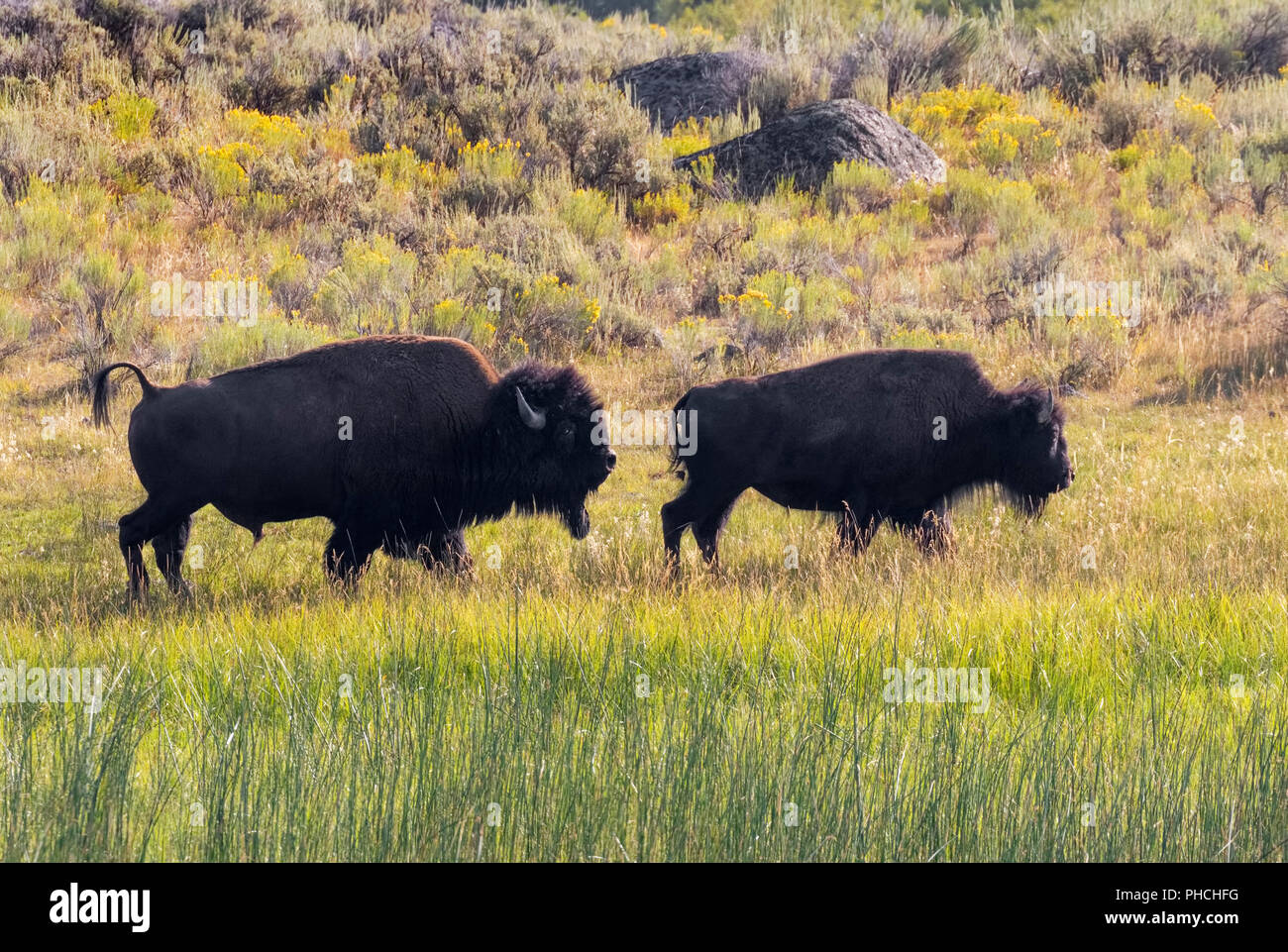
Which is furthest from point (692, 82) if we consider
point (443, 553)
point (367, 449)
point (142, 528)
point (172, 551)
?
point (142, 528)

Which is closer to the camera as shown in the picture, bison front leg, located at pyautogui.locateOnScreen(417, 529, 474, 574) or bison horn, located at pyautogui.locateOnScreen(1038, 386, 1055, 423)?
bison front leg, located at pyautogui.locateOnScreen(417, 529, 474, 574)

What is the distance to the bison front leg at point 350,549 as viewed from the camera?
24.1 feet

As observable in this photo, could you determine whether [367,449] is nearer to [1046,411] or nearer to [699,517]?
[699,517]

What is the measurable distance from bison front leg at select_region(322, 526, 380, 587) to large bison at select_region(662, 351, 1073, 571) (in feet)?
5.54

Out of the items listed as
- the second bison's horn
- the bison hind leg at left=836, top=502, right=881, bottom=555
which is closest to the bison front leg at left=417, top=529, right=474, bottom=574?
the bison hind leg at left=836, top=502, right=881, bottom=555

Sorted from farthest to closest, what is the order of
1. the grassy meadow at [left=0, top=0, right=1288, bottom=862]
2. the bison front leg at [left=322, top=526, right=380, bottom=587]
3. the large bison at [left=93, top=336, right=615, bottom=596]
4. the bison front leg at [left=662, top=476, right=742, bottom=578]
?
the bison front leg at [left=662, top=476, right=742, bottom=578] < the bison front leg at [left=322, top=526, right=380, bottom=587] < the large bison at [left=93, top=336, right=615, bottom=596] < the grassy meadow at [left=0, top=0, right=1288, bottom=862]

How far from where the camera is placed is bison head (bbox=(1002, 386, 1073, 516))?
804 centimetres

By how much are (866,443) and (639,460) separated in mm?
3327

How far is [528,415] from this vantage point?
7.55 m

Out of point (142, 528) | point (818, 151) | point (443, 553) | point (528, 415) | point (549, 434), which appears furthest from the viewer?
point (818, 151)

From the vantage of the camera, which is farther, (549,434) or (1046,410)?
(1046,410)

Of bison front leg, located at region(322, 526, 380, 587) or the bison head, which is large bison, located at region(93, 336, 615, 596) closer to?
bison front leg, located at region(322, 526, 380, 587)

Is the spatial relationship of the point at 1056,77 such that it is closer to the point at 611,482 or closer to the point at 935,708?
the point at 611,482

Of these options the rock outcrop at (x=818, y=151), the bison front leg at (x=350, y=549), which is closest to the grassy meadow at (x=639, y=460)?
the bison front leg at (x=350, y=549)
